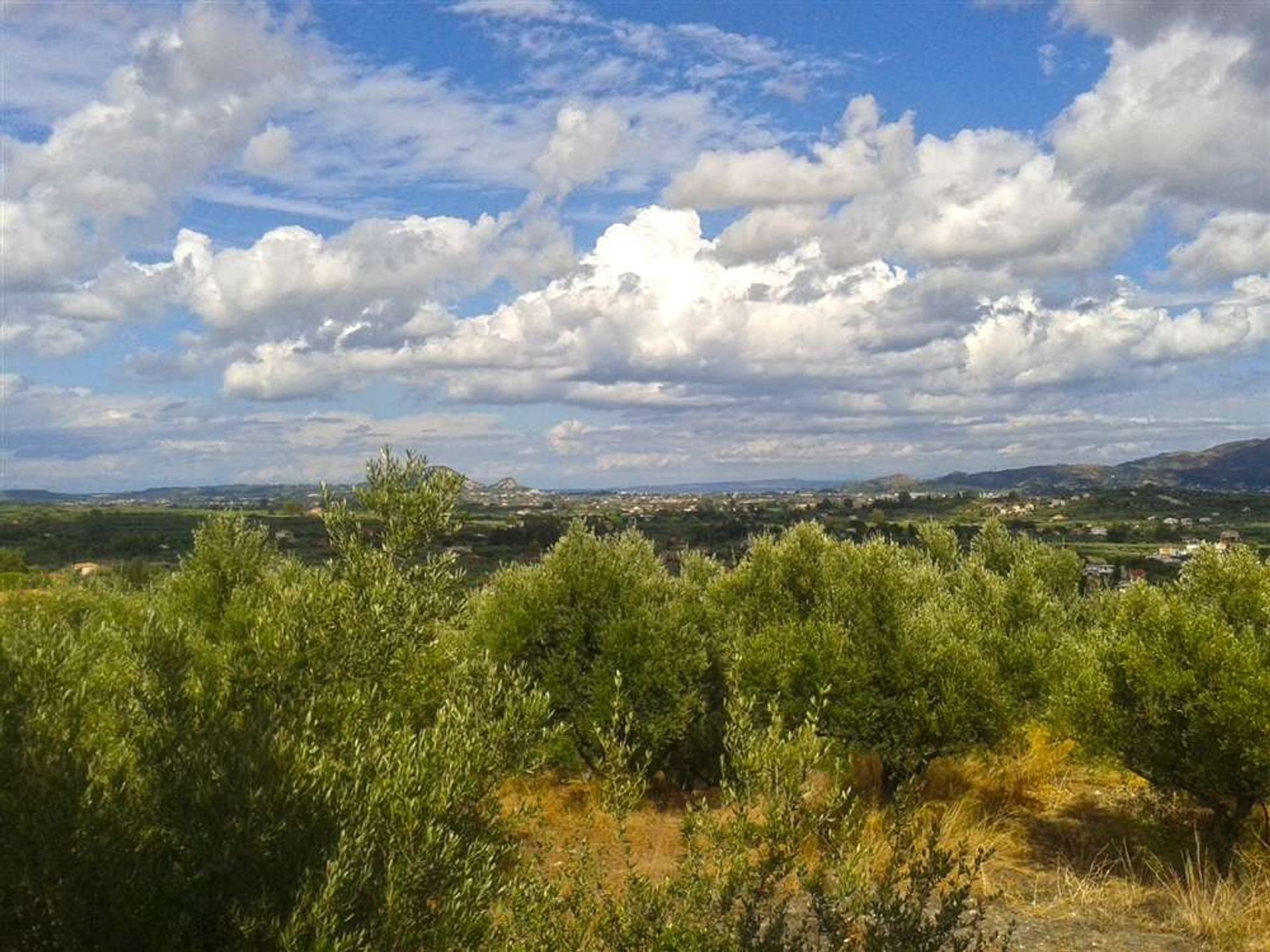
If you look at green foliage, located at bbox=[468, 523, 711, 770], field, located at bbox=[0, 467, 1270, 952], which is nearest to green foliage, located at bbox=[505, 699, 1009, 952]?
field, located at bbox=[0, 467, 1270, 952]

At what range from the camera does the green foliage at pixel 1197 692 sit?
51.9 ft

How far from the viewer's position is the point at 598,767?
10055mm

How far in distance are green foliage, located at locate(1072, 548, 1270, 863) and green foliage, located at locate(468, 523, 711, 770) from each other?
31.0 ft

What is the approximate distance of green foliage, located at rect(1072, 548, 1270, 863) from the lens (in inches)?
623

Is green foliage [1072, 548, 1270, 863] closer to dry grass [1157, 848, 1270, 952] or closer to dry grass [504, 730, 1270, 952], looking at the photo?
dry grass [1157, 848, 1270, 952]

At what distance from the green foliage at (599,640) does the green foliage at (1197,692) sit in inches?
372

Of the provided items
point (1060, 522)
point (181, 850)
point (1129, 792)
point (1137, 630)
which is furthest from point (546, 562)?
point (1060, 522)

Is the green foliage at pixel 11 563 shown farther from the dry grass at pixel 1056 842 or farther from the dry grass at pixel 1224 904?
the dry grass at pixel 1224 904

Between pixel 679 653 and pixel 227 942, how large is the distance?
16918 mm

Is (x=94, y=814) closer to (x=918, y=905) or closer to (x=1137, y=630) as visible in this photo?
(x=918, y=905)

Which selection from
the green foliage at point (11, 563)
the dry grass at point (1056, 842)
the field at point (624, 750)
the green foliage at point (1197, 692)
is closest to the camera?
the field at point (624, 750)

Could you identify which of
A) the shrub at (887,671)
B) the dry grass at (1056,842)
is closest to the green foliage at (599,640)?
the shrub at (887,671)

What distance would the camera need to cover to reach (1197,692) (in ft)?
53.5

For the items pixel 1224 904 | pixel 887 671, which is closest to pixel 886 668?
pixel 887 671
